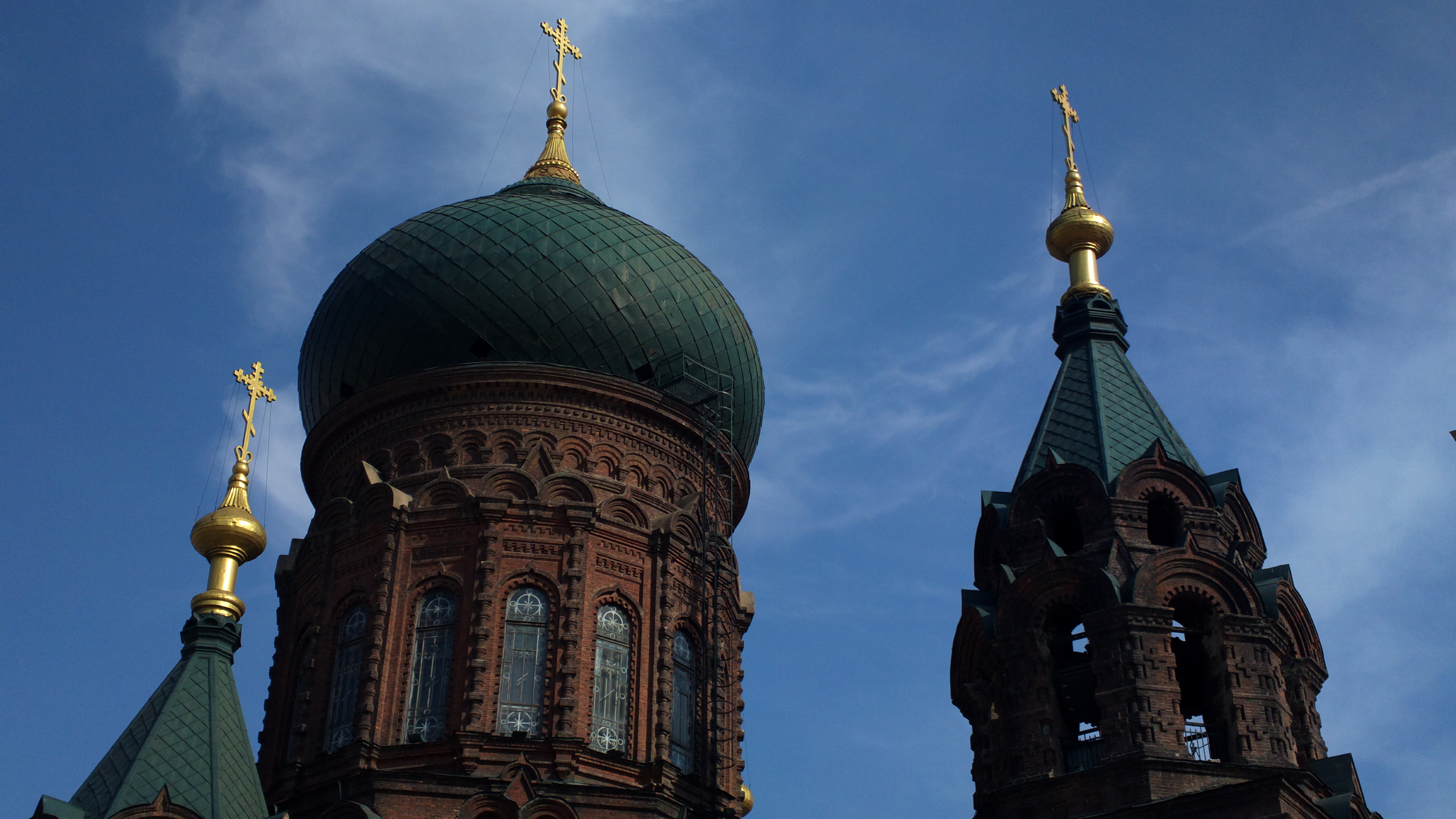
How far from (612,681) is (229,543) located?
166 inches

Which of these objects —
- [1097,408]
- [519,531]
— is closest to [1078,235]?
[1097,408]

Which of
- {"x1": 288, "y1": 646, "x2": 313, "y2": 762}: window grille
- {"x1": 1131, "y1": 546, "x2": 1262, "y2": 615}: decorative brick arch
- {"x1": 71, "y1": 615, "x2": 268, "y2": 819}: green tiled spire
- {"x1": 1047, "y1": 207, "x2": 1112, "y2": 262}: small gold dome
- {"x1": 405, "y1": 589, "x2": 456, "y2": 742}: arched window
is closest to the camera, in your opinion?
{"x1": 71, "y1": 615, "x2": 268, "y2": 819}: green tiled spire

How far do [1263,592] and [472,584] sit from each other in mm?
7929

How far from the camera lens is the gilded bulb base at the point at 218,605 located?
66.2 feet

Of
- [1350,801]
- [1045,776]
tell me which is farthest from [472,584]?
[1350,801]

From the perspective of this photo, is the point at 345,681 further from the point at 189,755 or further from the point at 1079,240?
the point at 1079,240

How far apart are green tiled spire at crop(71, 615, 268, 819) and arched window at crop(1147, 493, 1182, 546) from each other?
30.8 feet

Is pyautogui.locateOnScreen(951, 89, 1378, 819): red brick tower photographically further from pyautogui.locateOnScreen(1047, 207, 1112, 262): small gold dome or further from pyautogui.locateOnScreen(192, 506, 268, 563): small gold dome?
pyautogui.locateOnScreen(192, 506, 268, 563): small gold dome

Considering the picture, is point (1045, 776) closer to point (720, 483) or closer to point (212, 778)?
point (720, 483)

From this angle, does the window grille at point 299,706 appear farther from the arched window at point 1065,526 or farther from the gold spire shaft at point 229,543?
the arched window at point 1065,526

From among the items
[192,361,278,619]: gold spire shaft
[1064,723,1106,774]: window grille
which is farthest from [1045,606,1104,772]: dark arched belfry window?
[192,361,278,619]: gold spire shaft

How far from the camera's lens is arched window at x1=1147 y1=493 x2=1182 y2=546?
70.4 feet

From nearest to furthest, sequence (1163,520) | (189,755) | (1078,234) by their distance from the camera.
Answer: (189,755) < (1163,520) < (1078,234)

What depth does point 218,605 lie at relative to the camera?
20281 millimetres
